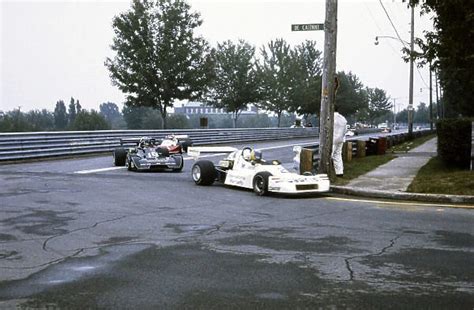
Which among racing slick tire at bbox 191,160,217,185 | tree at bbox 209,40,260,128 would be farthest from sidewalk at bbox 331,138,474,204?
tree at bbox 209,40,260,128

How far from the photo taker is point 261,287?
4.66m

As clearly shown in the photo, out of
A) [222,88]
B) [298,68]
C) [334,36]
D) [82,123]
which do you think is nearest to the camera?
[334,36]

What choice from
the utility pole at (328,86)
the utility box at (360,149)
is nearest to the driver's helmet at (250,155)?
the utility pole at (328,86)

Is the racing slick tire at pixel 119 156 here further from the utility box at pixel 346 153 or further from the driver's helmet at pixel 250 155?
the utility box at pixel 346 153

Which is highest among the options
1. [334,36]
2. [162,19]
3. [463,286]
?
[162,19]

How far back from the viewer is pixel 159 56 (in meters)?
36.6

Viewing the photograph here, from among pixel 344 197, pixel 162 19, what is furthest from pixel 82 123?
pixel 344 197

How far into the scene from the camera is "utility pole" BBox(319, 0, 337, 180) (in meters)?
13.2

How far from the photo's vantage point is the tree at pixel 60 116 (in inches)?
6732

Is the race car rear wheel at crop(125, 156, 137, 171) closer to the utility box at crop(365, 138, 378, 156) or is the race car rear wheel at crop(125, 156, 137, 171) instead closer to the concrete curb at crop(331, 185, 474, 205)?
Answer: the concrete curb at crop(331, 185, 474, 205)

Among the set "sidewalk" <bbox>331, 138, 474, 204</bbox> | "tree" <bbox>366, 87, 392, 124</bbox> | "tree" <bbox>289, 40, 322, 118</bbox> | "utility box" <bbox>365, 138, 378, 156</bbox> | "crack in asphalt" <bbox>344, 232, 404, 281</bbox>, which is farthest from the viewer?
"tree" <bbox>366, 87, 392, 124</bbox>

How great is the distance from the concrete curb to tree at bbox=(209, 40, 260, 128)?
1602 inches

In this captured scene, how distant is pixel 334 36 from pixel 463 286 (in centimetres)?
945

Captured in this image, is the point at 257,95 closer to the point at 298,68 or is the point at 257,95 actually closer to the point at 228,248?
the point at 298,68
